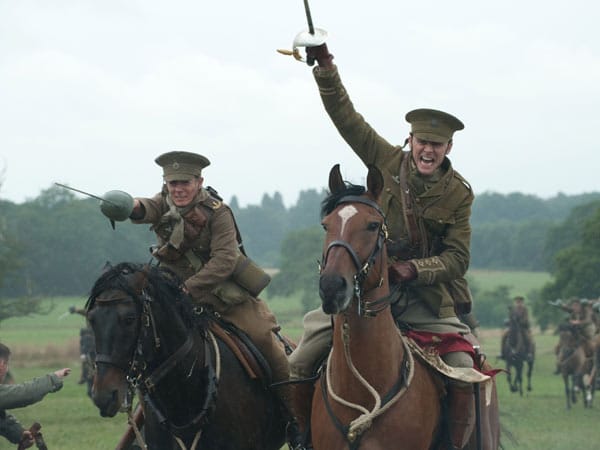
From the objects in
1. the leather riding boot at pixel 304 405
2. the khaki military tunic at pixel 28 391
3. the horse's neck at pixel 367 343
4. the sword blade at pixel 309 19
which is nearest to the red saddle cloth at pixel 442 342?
the horse's neck at pixel 367 343

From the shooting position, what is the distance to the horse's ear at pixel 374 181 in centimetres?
735

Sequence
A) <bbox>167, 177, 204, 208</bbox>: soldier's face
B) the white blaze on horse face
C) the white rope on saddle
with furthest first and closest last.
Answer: <bbox>167, 177, 204, 208</bbox>: soldier's face
the white rope on saddle
the white blaze on horse face

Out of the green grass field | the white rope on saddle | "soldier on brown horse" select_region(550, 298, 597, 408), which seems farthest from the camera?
"soldier on brown horse" select_region(550, 298, 597, 408)

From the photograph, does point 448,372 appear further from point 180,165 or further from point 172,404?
point 180,165

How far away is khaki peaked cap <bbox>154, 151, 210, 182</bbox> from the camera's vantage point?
9070 millimetres

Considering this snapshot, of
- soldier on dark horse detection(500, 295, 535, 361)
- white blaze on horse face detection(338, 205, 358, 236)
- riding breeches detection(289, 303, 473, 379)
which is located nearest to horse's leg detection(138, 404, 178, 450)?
riding breeches detection(289, 303, 473, 379)

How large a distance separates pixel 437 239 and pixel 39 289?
226ft

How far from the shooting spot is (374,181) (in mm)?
7352

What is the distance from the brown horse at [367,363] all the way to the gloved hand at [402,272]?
0.36 m

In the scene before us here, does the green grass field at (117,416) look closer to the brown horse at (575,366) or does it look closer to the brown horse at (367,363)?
the brown horse at (575,366)

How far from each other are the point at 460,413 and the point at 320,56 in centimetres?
256

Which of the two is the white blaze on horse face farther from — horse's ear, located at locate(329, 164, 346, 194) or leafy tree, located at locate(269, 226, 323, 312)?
leafy tree, located at locate(269, 226, 323, 312)

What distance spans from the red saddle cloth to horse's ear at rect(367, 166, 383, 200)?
1.25 meters

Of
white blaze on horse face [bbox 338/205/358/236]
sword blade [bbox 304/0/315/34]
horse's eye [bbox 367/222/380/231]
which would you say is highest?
sword blade [bbox 304/0/315/34]
